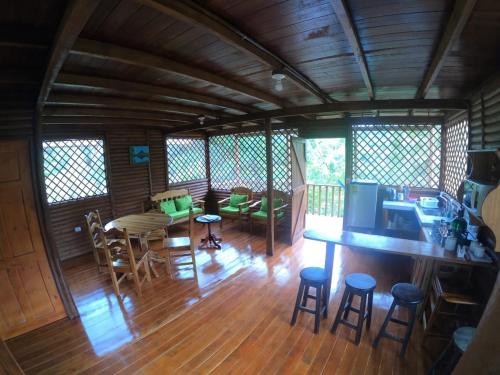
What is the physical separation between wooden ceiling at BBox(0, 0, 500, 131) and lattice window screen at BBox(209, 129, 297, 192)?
2.22 meters

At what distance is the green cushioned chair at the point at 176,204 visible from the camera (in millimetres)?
4656

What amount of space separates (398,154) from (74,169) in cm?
532

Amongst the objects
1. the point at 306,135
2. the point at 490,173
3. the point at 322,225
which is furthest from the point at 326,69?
the point at 322,225

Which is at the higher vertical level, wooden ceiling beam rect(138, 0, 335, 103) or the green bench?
wooden ceiling beam rect(138, 0, 335, 103)

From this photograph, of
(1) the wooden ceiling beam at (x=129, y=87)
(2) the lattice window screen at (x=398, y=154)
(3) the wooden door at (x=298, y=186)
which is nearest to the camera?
(1) the wooden ceiling beam at (x=129, y=87)

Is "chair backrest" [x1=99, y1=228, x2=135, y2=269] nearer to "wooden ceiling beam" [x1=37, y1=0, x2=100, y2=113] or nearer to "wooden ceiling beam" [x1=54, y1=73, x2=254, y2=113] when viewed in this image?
"wooden ceiling beam" [x1=54, y1=73, x2=254, y2=113]

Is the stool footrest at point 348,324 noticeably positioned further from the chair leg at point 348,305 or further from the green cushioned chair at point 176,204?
the green cushioned chair at point 176,204

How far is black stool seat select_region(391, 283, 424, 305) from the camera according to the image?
1.80m

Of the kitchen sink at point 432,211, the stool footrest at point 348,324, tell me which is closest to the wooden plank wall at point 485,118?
the kitchen sink at point 432,211

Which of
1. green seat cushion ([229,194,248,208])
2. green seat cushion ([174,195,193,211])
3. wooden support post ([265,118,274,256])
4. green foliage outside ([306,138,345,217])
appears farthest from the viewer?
green foliage outside ([306,138,345,217])

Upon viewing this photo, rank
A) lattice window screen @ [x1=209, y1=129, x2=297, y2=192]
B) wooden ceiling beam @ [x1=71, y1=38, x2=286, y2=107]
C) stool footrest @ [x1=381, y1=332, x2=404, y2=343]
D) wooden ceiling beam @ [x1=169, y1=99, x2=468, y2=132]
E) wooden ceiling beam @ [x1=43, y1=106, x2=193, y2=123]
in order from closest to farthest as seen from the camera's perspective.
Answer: wooden ceiling beam @ [x1=71, y1=38, x2=286, y2=107] < stool footrest @ [x1=381, y1=332, x2=404, y2=343] < wooden ceiling beam @ [x1=169, y1=99, x2=468, y2=132] < wooden ceiling beam @ [x1=43, y1=106, x2=193, y2=123] < lattice window screen @ [x1=209, y1=129, x2=297, y2=192]

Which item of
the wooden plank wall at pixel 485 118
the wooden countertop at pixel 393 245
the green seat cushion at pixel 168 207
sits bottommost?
the green seat cushion at pixel 168 207

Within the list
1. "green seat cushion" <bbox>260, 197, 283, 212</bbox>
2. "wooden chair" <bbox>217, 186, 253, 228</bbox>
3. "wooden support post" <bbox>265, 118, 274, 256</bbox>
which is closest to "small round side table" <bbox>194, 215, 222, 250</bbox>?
"wooden chair" <bbox>217, 186, 253, 228</bbox>

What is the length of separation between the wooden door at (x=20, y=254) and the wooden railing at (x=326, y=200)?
505 centimetres
